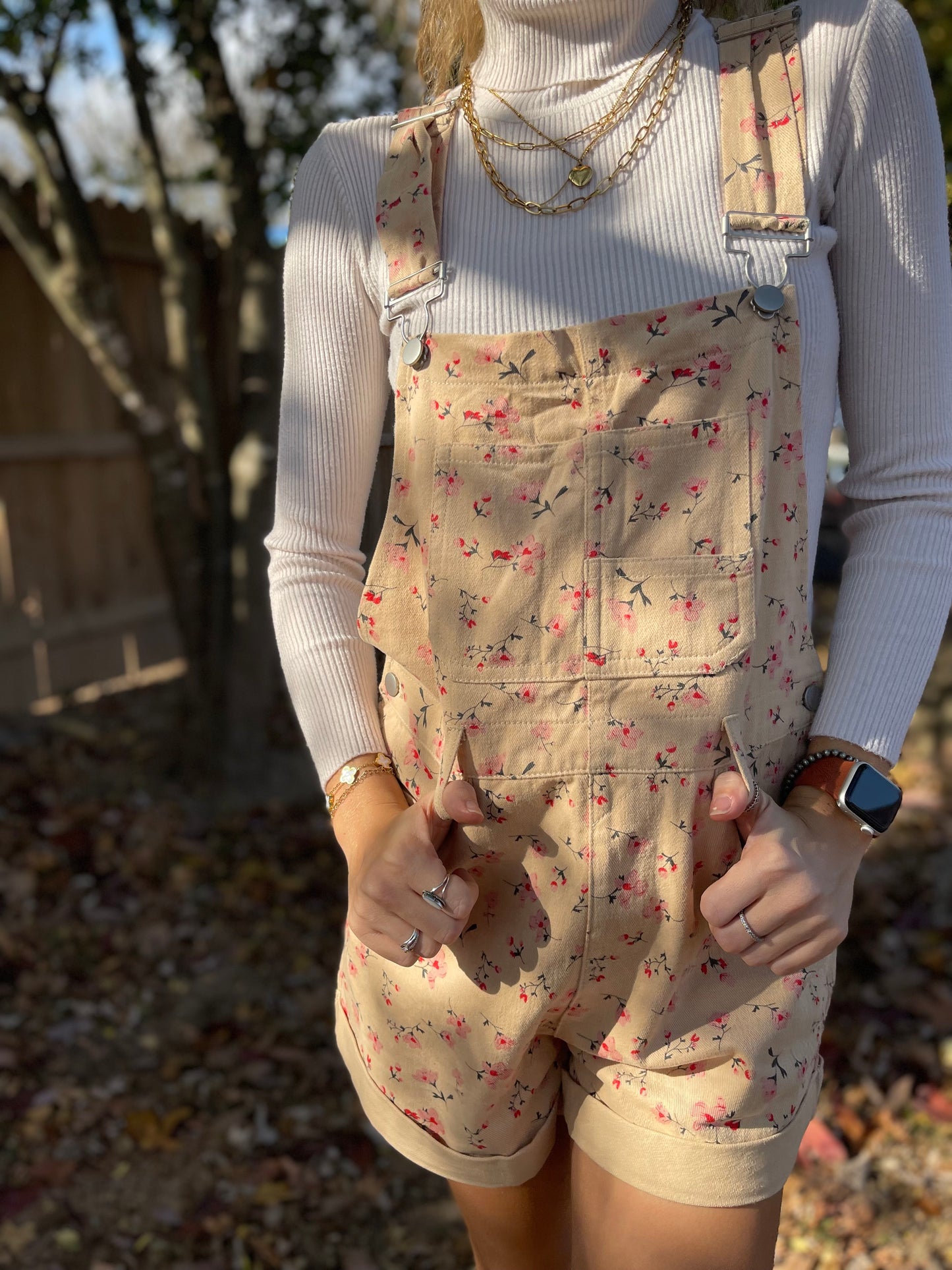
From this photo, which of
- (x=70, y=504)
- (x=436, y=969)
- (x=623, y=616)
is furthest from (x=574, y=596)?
(x=70, y=504)

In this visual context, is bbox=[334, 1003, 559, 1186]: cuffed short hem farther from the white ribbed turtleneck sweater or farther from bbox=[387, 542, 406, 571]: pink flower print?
bbox=[387, 542, 406, 571]: pink flower print

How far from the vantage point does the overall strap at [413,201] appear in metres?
1.13

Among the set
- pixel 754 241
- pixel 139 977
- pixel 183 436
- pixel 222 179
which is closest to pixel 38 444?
pixel 183 436

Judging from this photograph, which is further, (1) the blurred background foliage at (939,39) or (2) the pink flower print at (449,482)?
(1) the blurred background foliage at (939,39)

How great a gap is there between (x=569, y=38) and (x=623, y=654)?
68 centimetres

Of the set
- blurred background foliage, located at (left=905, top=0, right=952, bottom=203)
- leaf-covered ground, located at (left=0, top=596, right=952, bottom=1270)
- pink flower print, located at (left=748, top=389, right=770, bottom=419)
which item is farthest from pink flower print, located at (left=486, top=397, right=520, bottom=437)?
blurred background foliage, located at (left=905, top=0, right=952, bottom=203)

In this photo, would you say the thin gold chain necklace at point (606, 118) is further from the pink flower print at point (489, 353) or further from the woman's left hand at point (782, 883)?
the woman's left hand at point (782, 883)

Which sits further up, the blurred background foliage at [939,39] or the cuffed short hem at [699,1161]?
the blurred background foliage at [939,39]

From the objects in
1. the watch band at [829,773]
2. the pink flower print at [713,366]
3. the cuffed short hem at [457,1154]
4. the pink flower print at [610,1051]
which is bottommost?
the cuffed short hem at [457,1154]

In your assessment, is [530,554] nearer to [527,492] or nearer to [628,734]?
[527,492]

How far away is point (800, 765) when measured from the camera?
107 cm

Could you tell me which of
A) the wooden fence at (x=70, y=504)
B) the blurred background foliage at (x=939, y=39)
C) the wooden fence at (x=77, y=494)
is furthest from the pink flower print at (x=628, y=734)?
the wooden fence at (x=70, y=504)

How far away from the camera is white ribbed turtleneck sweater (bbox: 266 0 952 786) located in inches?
40.4

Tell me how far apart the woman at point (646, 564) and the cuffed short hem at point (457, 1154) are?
1 centimetres
